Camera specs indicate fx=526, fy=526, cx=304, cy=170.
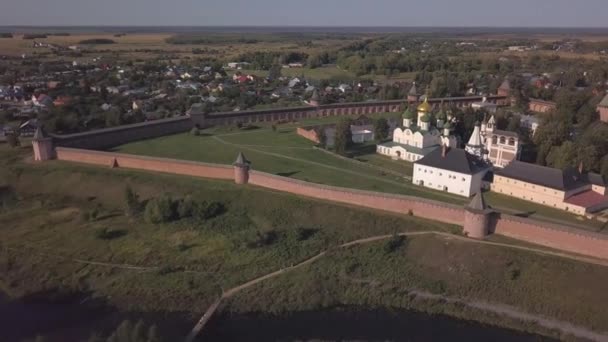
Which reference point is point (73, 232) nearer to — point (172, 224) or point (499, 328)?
point (172, 224)

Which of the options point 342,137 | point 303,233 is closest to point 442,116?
point 342,137

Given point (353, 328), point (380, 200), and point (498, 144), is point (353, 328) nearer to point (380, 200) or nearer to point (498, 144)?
point (380, 200)

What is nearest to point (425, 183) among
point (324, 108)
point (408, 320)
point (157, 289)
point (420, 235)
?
point (420, 235)

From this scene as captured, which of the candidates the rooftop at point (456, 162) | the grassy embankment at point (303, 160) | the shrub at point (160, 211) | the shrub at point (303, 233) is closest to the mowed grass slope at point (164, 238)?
the shrub at point (303, 233)

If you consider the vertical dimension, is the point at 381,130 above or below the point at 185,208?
above

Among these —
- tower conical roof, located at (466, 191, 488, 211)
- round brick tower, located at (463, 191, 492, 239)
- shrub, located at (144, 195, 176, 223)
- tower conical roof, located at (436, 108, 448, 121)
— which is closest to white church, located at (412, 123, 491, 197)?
tower conical roof, located at (466, 191, 488, 211)

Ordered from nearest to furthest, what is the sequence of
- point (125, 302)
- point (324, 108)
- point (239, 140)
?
1. point (125, 302)
2. point (239, 140)
3. point (324, 108)

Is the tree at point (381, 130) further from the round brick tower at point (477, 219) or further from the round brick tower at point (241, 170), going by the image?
the round brick tower at point (477, 219)
